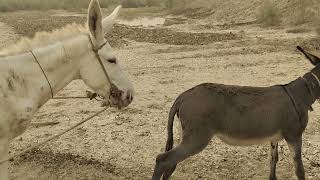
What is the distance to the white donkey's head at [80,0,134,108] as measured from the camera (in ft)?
13.3

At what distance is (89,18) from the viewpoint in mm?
3906

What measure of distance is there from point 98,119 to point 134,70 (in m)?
4.92

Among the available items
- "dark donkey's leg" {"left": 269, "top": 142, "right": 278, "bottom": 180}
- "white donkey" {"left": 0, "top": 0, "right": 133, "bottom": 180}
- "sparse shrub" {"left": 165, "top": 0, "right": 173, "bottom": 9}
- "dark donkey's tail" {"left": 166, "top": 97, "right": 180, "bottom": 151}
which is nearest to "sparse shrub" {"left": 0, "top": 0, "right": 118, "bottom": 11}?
"sparse shrub" {"left": 165, "top": 0, "right": 173, "bottom": 9}

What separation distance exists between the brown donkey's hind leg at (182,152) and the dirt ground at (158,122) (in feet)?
3.48

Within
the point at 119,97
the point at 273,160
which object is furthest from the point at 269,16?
the point at 119,97

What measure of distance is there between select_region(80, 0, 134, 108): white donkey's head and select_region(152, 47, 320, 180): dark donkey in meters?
0.80

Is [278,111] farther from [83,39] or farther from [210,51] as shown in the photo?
[210,51]

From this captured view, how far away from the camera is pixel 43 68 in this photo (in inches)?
158

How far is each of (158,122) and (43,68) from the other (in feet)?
13.2

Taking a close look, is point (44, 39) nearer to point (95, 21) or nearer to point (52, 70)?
point (52, 70)

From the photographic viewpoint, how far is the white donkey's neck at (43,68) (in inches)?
153

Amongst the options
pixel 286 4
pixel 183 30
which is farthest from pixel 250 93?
pixel 286 4

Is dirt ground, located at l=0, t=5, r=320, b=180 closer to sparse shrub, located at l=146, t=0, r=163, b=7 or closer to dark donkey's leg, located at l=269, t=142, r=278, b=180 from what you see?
dark donkey's leg, located at l=269, t=142, r=278, b=180

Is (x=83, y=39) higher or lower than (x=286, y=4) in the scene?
higher
